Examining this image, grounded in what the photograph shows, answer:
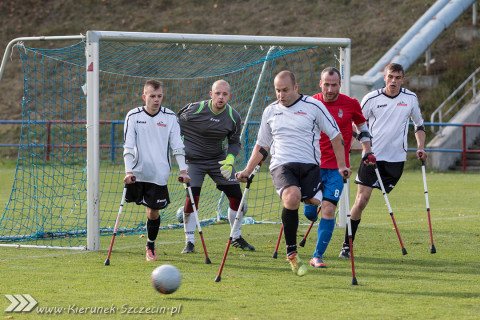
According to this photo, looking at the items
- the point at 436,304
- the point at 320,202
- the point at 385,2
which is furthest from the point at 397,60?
the point at 436,304

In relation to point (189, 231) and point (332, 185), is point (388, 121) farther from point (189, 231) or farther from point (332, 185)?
point (189, 231)

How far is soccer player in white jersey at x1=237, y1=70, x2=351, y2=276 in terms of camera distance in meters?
7.88

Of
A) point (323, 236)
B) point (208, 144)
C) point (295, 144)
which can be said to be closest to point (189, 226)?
point (208, 144)

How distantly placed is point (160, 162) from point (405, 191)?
9137mm

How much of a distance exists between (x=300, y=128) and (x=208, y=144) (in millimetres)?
2011

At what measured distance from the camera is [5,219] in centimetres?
1196

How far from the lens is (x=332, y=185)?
8555 mm

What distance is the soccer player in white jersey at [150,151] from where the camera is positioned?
28.7ft

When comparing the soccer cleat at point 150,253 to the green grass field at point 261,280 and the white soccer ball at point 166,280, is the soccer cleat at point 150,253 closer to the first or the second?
the green grass field at point 261,280

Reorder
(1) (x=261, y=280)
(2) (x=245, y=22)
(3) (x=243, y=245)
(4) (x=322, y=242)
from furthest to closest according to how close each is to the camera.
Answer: (2) (x=245, y=22), (3) (x=243, y=245), (4) (x=322, y=242), (1) (x=261, y=280)

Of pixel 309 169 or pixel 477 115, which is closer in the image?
pixel 309 169

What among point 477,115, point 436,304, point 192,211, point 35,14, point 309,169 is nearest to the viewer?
point 436,304

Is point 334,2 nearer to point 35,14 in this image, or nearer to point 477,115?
point 477,115

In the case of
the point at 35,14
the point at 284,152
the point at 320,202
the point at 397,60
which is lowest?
the point at 320,202
